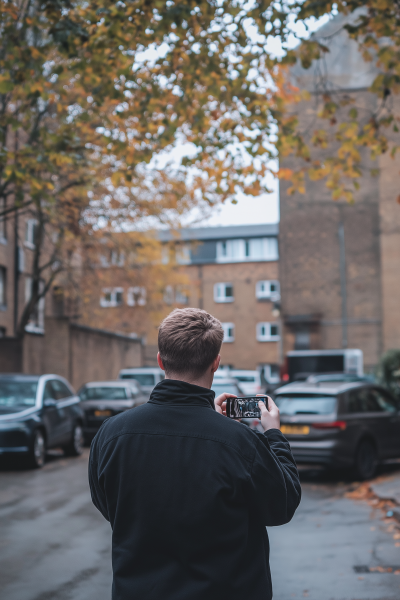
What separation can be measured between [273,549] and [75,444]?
910 cm

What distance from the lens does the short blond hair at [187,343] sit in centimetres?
225

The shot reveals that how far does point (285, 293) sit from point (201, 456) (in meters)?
35.9

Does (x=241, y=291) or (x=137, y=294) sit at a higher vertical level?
(x=241, y=291)

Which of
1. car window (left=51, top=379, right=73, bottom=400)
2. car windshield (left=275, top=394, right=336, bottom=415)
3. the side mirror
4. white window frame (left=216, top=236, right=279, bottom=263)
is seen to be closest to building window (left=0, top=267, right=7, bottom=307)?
car window (left=51, top=379, right=73, bottom=400)

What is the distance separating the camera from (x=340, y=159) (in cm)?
949

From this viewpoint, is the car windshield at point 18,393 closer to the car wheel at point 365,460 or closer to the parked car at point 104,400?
the parked car at point 104,400

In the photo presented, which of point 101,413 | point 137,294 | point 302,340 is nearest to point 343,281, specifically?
Answer: point 302,340

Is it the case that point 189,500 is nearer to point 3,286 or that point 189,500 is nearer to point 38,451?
point 38,451

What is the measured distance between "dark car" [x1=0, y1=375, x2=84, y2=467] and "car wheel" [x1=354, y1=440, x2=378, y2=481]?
19.4 ft

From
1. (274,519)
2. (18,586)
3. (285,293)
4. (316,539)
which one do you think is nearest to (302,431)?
(316,539)

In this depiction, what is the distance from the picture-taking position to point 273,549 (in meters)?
6.91

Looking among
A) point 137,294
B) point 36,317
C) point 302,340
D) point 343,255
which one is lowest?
point 302,340

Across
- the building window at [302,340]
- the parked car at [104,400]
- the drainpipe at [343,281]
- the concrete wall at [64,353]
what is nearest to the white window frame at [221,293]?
the drainpipe at [343,281]

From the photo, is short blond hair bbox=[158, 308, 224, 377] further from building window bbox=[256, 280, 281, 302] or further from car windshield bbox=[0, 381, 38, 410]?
building window bbox=[256, 280, 281, 302]
